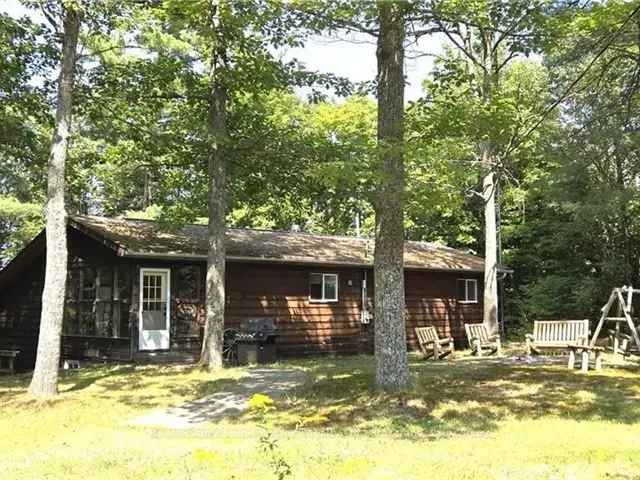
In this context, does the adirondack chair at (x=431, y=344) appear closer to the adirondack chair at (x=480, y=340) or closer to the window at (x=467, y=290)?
the adirondack chair at (x=480, y=340)

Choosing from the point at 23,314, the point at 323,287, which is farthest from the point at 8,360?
the point at 323,287

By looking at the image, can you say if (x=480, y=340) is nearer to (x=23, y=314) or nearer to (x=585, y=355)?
(x=585, y=355)

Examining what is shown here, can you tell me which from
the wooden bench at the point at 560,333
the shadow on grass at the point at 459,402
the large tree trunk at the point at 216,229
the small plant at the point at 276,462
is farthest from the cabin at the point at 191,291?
the small plant at the point at 276,462

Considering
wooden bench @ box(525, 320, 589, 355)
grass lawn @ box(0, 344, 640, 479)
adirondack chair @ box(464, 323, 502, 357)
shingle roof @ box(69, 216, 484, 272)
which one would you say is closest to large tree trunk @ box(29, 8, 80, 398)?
grass lawn @ box(0, 344, 640, 479)

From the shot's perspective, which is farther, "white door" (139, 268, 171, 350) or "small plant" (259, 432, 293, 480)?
"white door" (139, 268, 171, 350)

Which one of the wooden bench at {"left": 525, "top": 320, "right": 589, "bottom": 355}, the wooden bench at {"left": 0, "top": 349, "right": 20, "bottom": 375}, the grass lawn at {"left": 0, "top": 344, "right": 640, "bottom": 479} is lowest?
the wooden bench at {"left": 0, "top": 349, "right": 20, "bottom": 375}

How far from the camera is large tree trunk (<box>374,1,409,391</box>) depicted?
944 centimetres

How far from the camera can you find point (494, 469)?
5629 millimetres

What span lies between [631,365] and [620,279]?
10444mm

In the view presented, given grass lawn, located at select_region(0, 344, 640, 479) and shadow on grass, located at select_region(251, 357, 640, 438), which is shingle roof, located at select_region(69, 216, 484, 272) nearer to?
grass lawn, located at select_region(0, 344, 640, 479)

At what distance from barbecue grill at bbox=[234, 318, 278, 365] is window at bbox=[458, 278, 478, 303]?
329 inches

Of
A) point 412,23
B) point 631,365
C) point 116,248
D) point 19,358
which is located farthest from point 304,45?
point 19,358

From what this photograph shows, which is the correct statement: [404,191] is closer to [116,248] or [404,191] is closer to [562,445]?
[562,445]

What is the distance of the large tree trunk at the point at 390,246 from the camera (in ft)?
31.0
